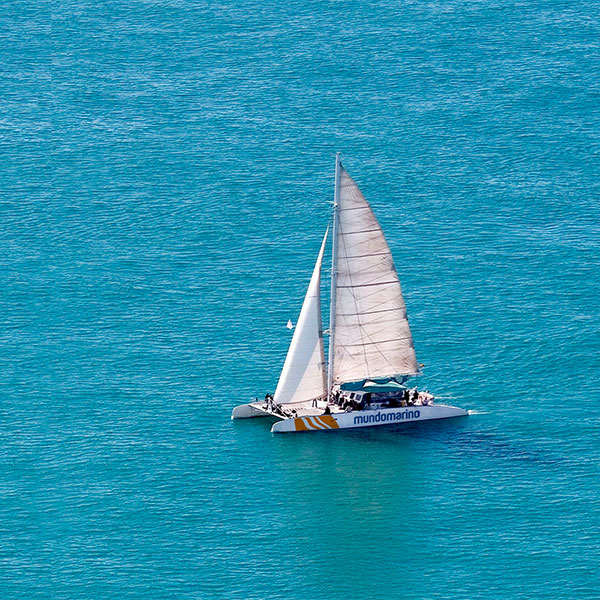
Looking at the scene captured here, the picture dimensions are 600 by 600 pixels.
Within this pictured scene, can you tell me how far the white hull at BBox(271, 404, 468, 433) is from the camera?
166875 millimetres

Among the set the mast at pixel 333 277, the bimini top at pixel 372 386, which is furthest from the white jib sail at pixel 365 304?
the bimini top at pixel 372 386

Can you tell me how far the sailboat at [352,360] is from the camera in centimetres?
16700

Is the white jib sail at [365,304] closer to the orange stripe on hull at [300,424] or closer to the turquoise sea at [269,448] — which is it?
the orange stripe on hull at [300,424]

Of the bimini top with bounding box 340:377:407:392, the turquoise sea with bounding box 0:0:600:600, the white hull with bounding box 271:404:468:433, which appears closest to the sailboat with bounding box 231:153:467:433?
the white hull with bounding box 271:404:468:433

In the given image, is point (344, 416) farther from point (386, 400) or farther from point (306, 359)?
point (306, 359)

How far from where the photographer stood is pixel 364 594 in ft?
470

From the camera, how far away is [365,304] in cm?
16788

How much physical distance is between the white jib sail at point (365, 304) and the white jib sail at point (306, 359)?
5.23 ft

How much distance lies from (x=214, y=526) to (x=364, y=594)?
1507 centimetres

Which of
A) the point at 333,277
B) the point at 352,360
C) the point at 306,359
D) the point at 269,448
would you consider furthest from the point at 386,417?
the point at 333,277

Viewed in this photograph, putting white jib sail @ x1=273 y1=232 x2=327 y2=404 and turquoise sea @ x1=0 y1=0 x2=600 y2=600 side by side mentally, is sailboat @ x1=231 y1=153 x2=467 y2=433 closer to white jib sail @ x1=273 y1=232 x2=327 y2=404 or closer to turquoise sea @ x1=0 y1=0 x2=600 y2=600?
white jib sail @ x1=273 y1=232 x2=327 y2=404

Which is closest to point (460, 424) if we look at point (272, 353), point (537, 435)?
point (537, 435)

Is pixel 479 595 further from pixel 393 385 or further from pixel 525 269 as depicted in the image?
pixel 525 269

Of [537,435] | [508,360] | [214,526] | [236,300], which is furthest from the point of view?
[236,300]
